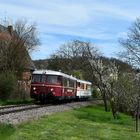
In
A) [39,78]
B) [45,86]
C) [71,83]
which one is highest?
[39,78]

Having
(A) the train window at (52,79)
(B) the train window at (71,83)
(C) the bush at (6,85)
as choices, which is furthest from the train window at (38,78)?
(B) the train window at (71,83)

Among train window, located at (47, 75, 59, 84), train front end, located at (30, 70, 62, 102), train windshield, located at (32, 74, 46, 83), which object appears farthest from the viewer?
train window, located at (47, 75, 59, 84)

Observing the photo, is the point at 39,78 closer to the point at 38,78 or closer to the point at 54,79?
the point at 38,78

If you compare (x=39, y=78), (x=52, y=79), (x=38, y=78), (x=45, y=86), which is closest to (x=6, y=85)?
(x=38, y=78)

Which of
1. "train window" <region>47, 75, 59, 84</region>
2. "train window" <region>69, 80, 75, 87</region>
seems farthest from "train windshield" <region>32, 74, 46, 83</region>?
"train window" <region>69, 80, 75, 87</region>

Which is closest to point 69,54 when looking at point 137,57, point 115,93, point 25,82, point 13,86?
point 137,57

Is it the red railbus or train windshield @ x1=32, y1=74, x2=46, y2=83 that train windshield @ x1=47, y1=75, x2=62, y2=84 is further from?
train windshield @ x1=32, y1=74, x2=46, y2=83

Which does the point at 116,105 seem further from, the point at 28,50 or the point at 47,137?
the point at 28,50

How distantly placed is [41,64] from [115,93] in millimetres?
81708

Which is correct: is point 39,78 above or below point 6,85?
above

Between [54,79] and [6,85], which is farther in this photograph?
[6,85]

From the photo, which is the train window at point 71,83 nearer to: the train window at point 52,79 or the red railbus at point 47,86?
the red railbus at point 47,86

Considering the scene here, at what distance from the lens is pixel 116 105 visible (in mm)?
36906

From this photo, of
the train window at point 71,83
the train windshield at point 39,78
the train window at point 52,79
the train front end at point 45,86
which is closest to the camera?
the train front end at point 45,86
